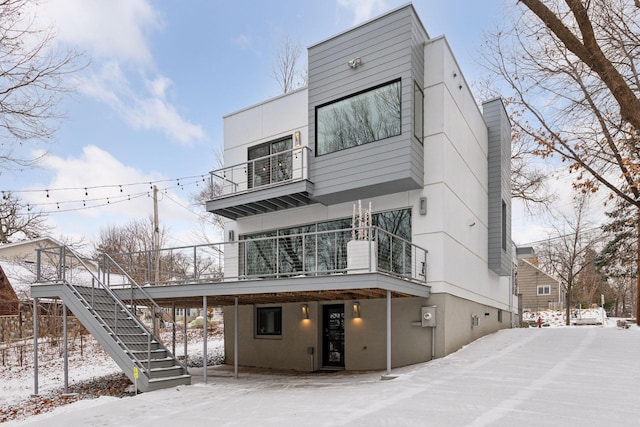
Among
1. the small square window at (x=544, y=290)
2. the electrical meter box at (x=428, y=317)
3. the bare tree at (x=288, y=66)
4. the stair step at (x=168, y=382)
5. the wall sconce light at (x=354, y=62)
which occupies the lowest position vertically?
the small square window at (x=544, y=290)

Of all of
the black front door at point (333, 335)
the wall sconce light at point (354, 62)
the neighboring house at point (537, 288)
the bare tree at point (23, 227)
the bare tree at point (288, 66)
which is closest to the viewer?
the wall sconce light at point (354, 62)

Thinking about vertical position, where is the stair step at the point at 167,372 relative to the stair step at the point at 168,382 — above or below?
above

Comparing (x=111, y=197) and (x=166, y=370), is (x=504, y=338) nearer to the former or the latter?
(x=166, y=370)

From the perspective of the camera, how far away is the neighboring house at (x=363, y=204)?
1110 centimetres

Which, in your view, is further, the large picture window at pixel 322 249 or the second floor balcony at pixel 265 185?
the second floor balcony at pixel 265 185

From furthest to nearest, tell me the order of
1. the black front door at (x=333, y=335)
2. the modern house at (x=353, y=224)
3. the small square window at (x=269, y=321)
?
the small square window at (x=269, y=321) < the black front door at (x=333, y=335) < the modern house at (x=353, y=224)

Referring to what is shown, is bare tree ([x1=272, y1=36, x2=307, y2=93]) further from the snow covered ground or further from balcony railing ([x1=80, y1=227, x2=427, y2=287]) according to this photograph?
the snow covered ground

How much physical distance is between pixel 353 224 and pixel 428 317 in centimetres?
285

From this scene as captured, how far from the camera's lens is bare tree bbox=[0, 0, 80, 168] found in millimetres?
9477

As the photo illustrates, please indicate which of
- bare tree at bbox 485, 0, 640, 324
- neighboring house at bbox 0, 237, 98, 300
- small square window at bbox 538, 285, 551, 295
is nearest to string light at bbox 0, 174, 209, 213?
neighboring house at bbox 0, 237, 98, 300

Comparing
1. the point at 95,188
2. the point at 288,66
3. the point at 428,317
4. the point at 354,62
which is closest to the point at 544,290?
the point at 288,66

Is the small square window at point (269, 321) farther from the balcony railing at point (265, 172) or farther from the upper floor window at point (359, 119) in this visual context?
the upper floor window at point (359, 119)

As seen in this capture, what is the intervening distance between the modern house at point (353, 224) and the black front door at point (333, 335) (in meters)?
0.03

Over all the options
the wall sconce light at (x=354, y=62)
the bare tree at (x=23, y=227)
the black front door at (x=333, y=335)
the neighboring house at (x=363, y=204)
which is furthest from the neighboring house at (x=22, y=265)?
the wall sconce light at (x=354, y=62)
